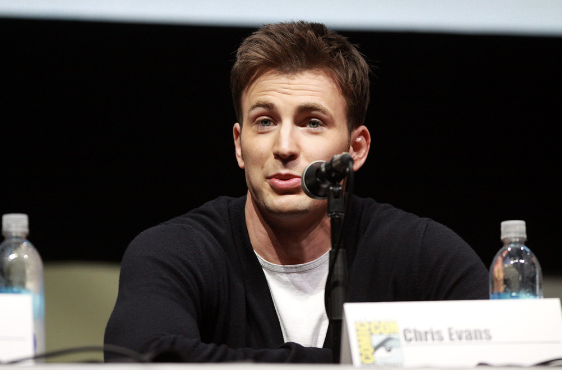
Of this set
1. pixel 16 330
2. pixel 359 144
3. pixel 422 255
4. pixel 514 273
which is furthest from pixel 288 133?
pixel 16 330

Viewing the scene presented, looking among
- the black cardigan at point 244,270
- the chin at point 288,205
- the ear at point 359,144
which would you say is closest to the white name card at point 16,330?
the black cardigan at point 244,270

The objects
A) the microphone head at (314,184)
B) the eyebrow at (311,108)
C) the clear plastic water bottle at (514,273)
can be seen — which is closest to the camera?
the microphone head at (314,184)

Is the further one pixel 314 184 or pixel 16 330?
pixel 314 184

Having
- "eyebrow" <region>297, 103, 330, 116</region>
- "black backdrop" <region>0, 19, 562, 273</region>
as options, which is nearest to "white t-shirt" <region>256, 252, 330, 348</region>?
"eyebrow" <region>297, 103, 330, 116</region>

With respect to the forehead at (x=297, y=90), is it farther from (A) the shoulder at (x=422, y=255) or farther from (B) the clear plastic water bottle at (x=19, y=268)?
(B) the clear plastic water bottle at (x=19, y=268)

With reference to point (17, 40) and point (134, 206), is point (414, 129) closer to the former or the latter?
point (134, 206)

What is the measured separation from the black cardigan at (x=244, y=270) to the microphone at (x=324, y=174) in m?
0.44

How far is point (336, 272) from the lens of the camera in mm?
1181

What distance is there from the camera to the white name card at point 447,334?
101 cm

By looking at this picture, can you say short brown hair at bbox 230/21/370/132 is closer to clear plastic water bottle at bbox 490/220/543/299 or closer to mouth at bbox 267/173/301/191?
mouth at bbox 267/173/301/191

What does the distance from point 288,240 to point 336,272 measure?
764mm

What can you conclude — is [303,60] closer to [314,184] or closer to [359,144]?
[359,144]

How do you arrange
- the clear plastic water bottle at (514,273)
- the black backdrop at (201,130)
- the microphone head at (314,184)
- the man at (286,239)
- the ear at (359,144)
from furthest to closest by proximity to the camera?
the black backdrop at (201,130) < the ear at (359,144) < the man at (286,239) < the clear plastic water bottle at (514,273) < the microphone head at (314,184)

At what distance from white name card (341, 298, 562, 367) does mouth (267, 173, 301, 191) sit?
2.53ft
